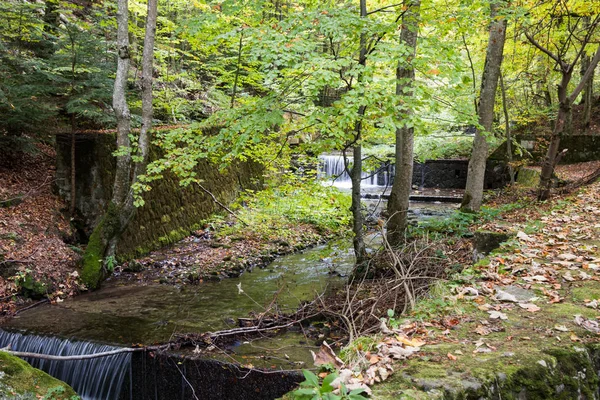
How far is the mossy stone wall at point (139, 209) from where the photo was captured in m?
8.87

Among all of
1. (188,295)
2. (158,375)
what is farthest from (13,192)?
(158,375)

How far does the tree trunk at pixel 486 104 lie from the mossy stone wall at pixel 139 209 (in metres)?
5.39

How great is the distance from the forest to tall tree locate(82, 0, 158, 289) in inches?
1.5

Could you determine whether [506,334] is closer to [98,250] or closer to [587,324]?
[587,324]

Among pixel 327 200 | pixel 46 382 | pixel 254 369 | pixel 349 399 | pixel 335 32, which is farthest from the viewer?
pixel 327 200

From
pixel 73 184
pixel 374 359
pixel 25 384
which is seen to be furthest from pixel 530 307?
pixel 73 184

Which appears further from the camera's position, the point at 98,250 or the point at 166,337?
the point at 98,250

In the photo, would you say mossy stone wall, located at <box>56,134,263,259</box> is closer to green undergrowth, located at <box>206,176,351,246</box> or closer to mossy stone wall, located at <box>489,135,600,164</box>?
green undergrowth, located at <box>206,176,351,246</box>

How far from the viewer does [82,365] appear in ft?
17.6

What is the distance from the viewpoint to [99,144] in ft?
28.9

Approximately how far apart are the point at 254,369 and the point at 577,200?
19.9ft

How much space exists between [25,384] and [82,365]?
6.01 feet

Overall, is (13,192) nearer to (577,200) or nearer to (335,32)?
(335,32)

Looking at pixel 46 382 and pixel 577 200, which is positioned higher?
pixel 577 200
